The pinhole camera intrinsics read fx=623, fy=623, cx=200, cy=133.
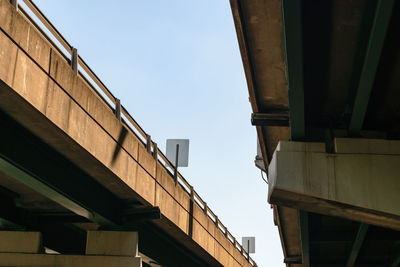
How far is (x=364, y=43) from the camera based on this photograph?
919 cm

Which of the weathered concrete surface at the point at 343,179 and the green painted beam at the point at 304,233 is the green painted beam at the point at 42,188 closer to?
the weathered concrete surface at the point at 343,179

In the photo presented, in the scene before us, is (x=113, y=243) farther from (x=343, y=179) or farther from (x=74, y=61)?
(x=343, y=179)

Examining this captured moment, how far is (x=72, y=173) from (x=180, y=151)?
7546mm

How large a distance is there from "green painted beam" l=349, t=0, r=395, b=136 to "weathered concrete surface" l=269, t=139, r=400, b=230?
2.68ft

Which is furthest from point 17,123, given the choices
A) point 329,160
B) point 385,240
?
point 385,240

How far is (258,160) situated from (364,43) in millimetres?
9349

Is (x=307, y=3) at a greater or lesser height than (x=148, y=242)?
greater

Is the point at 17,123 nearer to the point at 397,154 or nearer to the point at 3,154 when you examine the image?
the point at 3,154

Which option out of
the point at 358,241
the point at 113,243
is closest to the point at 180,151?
the point at 113,243

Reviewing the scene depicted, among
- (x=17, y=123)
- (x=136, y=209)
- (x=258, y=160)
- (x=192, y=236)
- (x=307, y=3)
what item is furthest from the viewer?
(x=192, y=236)

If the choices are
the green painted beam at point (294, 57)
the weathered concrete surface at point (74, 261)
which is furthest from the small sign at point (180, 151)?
the green painted beam at point (294, 57)

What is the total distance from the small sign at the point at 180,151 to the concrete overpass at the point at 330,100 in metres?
8.35

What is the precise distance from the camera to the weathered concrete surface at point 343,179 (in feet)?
34.6

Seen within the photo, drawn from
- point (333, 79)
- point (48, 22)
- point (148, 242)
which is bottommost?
point (148, 242)
